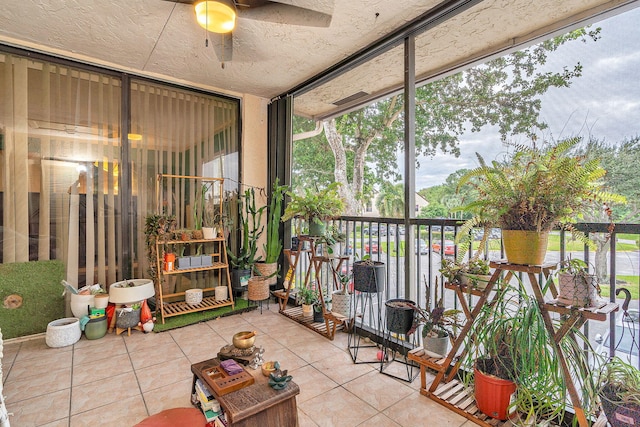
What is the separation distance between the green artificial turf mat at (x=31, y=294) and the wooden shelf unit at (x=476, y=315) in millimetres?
3284

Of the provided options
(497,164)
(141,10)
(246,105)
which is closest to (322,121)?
(246,105)

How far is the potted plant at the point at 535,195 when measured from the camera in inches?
57.8

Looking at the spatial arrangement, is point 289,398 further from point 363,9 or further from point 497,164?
point 363,9

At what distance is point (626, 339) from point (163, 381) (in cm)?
284

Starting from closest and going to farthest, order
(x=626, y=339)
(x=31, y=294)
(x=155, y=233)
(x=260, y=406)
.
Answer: (x=260, y=406) < (x=626, y=339) < (x=31, y=294) < (x=155, y=233)

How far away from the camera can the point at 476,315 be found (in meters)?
1.81

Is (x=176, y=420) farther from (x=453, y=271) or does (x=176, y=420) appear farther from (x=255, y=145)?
(x=255, y=145)

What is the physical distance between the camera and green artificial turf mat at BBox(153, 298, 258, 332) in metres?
3.05

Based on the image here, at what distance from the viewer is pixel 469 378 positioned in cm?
198

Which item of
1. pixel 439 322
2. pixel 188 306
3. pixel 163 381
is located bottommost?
pixel 163 381

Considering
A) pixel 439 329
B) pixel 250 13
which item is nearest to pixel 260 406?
pixel 439 329

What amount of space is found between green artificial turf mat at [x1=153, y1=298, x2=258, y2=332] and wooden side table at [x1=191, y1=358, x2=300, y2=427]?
6.47 feet

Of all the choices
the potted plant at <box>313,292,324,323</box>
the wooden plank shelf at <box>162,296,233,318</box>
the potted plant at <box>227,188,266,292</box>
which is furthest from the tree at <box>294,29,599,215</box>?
the wooden plank shelf at <box>162,296,233,318</box>

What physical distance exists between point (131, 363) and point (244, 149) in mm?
2727
